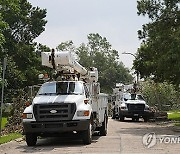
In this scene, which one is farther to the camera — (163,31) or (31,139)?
(163,31)

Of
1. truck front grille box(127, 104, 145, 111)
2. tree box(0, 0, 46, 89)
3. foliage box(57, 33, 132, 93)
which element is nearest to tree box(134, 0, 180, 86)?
truck front grille box(127, 104, 145, 111)

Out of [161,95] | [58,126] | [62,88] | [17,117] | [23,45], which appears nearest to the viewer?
[58,126]

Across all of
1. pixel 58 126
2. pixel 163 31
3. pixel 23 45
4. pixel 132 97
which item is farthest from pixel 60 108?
pixel 23 45

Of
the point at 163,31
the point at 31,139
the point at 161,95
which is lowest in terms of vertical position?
the point at 31,139

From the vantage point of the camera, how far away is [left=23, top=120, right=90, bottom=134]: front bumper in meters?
15.2

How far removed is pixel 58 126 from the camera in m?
15.2

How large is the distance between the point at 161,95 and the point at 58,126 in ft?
180

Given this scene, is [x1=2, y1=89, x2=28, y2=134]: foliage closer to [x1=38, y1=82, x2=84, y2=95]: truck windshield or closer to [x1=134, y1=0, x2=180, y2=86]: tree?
[x1=38, y1=82, x2=84, y2=95]: truck windshield

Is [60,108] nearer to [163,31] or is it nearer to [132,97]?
[163,31]

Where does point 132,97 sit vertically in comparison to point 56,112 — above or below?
above

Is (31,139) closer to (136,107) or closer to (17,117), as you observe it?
(17,117)

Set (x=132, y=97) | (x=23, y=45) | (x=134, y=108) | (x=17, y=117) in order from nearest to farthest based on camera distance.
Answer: (x=17, y=117)
(x=134, y=108)
(x=132, y=97)
(x=23, y=45)

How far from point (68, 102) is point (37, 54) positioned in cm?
4739

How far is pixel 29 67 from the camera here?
59938mm
